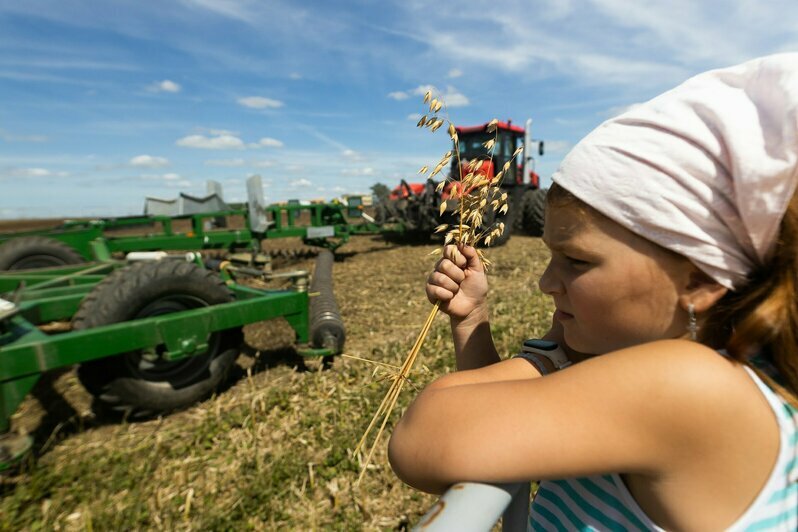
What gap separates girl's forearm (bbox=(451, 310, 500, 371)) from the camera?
1.30m

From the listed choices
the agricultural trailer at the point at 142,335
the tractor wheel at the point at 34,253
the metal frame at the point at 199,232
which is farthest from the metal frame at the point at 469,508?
the tractor wheel at the point at 34,253

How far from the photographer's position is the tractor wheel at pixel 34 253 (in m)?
6.08

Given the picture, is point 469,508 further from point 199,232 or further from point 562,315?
point 199,232

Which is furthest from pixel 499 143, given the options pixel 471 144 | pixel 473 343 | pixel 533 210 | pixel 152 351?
pixel 473 343

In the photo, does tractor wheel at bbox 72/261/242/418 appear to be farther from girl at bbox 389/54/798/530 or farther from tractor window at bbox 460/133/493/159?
tractor window at bbox 460/133/493/159

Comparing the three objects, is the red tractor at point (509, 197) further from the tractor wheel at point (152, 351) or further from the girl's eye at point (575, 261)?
the girl's eye at point (575, 261)

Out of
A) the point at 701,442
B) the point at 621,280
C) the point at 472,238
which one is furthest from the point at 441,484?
the point at 472,238

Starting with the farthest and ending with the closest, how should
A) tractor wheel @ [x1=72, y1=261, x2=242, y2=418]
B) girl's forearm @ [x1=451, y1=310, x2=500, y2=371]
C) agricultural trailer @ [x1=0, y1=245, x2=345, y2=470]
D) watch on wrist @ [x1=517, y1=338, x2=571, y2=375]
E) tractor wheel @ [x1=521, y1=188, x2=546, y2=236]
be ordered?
tractor wheel @ [x1=521, y1=188, x2=546, y2=236] < tractor wheel @ [x1=72, y1=261, x2=242, y2=418] < agricultural trailer @ [x1=0, y1=245, x2=345, y2=470] < girl's forearm @ [x1=451, y1=310, x2=500, y2=371] < watch on wrist @ [x1=517, y1=338, x2=571, y2=375]

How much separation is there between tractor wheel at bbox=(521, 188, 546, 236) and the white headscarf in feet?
41.0

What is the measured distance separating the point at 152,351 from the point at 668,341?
3.53 meters

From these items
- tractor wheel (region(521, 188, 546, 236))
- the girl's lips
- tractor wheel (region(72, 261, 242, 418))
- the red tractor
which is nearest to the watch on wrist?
the girl's lips

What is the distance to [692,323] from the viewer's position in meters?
0.83

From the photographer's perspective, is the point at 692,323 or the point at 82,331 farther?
the point at 82,331

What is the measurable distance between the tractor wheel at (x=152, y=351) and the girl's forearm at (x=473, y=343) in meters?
2.87
